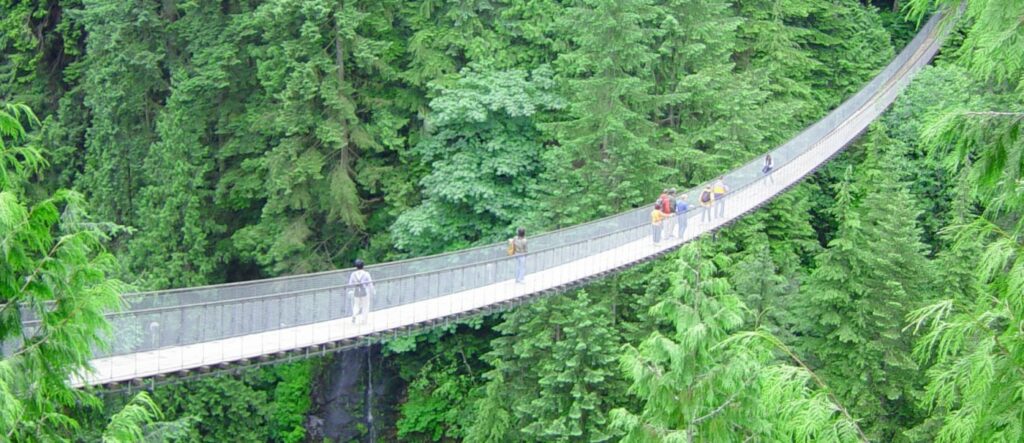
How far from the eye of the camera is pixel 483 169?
22.7 meters

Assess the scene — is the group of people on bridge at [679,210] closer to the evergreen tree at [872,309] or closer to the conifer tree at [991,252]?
the evergreen tree at [872,309]

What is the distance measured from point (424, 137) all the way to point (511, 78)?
5.84 feet

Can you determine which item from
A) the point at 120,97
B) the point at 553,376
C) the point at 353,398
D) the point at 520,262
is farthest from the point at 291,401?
the point at 520,262

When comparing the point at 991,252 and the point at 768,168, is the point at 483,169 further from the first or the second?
the point at 991,252

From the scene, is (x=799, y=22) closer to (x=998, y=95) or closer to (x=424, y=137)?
(x=998, y=95)

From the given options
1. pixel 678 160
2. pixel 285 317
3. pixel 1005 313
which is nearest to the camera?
pixel 1005 313

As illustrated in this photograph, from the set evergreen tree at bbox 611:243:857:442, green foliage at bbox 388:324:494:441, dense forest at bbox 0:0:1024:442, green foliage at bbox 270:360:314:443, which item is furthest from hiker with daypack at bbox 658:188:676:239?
green foliage at bbox 270:360:314:443

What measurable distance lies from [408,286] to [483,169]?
26.9 feet

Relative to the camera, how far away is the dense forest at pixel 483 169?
19.2 m

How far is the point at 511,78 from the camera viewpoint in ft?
76.5

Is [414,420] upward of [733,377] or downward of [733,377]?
downward

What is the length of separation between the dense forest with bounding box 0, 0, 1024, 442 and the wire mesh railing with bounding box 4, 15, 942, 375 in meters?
1.32

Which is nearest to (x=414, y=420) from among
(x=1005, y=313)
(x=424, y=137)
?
(x=424, y=137)

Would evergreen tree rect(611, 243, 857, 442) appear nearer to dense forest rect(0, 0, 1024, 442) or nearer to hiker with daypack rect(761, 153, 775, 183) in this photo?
dense forest rect(0, 0, 1024, 442)
